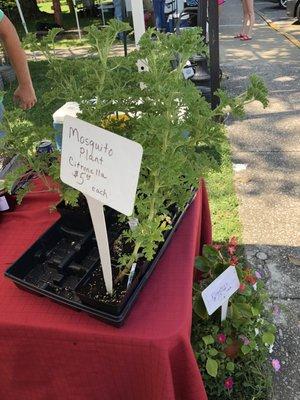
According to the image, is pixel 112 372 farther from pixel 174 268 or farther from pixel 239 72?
pixel 239 72

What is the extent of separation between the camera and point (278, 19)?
355 inches

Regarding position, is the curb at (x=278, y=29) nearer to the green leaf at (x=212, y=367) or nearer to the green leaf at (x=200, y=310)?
the green leaf at (x=200, y=310)

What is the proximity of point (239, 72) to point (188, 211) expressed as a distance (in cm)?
482

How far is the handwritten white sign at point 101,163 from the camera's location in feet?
2.82

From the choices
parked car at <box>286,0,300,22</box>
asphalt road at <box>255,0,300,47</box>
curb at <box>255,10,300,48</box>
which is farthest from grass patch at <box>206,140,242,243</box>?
parked car at <box>286,0,300,22</box>

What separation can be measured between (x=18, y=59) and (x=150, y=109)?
4.67 feet

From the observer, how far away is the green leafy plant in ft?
3.30

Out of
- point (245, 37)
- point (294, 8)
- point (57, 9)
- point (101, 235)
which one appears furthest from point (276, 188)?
point (57, 9)

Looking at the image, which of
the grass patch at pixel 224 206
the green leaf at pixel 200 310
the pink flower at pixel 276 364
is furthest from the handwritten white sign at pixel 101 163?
the grass patch at pixel 224 206

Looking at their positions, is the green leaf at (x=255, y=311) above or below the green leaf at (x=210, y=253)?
below

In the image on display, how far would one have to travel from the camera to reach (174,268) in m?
1.22

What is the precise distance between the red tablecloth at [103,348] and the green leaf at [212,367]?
247 millimetres

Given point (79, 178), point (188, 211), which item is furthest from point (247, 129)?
point (79, 178)

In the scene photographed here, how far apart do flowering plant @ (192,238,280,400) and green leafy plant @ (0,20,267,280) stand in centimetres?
49
